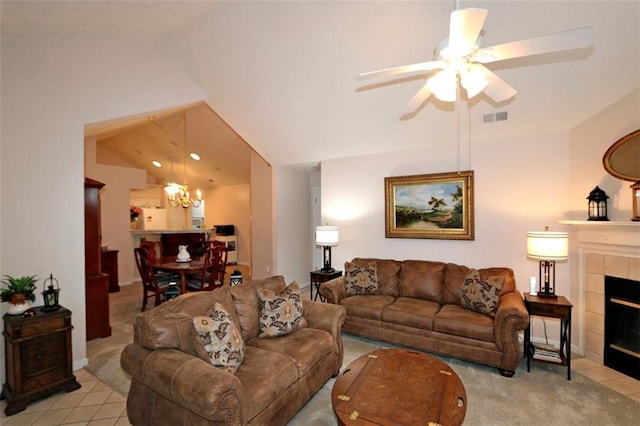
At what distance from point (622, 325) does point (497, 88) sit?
2765mm

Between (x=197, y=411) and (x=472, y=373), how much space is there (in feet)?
8.47

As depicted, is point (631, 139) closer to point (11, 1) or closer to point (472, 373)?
point (472, 373)

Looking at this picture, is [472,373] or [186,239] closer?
[472,373]

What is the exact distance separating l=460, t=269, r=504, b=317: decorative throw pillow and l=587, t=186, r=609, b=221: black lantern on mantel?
1116mm

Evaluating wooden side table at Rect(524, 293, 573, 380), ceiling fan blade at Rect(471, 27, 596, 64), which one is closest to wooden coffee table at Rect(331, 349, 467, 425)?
wooden side table at Rect(524, 293, 573, 380)

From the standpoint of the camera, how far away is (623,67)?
2.75 metres

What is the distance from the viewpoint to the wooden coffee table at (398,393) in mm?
1668

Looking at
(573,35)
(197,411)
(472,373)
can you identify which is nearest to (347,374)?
(197,411)

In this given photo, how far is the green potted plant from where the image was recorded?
2584 mm

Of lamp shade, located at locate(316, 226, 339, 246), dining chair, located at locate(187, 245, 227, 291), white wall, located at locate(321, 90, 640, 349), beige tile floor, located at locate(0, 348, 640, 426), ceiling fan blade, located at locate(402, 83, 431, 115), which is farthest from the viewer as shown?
lamp shade, located at locate(316, 226, 339, 246)

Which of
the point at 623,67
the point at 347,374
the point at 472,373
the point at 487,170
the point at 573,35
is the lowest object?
the point at 472,373

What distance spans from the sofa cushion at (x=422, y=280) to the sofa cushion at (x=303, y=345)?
1628mm

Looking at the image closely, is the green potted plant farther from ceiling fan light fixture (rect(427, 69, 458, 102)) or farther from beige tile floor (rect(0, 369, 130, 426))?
ceiling fan light fixture (rect(427, 69, 458, 102))

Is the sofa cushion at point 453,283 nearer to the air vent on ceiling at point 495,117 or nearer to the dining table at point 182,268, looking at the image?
the air vent on ceiling at point 495,117
